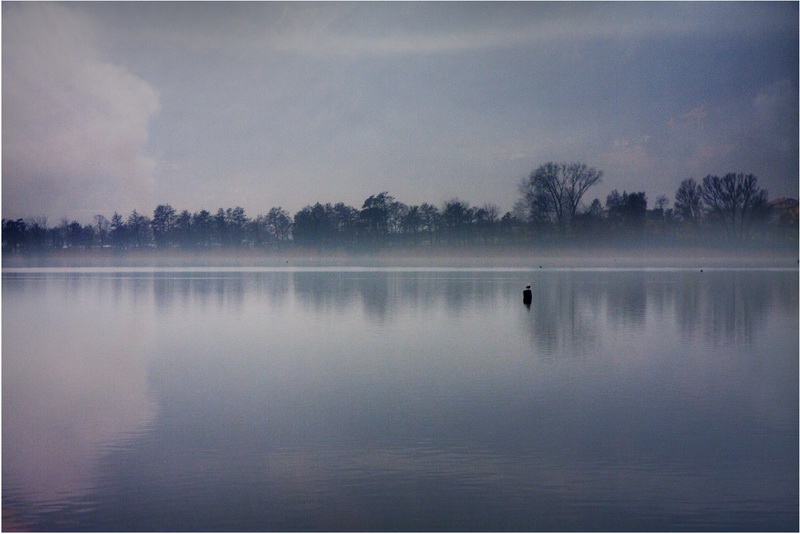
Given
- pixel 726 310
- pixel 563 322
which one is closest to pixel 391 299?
pixel 563 322

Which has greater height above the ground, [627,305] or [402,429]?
[402,429]

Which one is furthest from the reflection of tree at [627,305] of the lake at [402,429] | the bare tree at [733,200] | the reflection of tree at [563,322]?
the bare tree at [733,200]

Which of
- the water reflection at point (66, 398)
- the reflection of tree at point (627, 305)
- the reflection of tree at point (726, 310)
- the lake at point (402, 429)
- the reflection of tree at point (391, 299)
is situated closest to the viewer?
the lake at point (402, 429)

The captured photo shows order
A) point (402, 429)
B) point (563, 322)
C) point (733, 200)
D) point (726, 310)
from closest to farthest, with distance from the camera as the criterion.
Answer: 1. point (402, 429)
2. point (563, 322)
3. point (726, 310)
4. point (733, 200)

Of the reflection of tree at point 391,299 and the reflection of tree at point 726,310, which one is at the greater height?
the reflection of tree at point 391,299

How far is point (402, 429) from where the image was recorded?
7.55 m

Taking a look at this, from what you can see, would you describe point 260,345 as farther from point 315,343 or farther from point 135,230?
point 135,230

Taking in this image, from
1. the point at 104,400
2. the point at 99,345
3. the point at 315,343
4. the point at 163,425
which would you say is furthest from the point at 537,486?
the point at 99,345

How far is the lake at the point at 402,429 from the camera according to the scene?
5.48m

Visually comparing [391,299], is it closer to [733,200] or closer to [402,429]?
[402,429]

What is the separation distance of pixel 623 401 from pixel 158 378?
6.59 m

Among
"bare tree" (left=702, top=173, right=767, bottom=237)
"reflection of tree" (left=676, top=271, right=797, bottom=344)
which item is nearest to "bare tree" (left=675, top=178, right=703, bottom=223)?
"bare tree" (left=702, top=173, right=767, bottom=237)

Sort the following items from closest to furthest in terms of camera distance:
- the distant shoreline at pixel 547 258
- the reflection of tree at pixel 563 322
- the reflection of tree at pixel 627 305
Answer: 1. the reflection of tree at pixel 563 322
2. the reflection of tree at pixel 627 305
3. the distant shoreline at pixel 547 258

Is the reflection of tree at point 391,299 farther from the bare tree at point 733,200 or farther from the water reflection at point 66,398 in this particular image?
the bare tree at point 733,200
